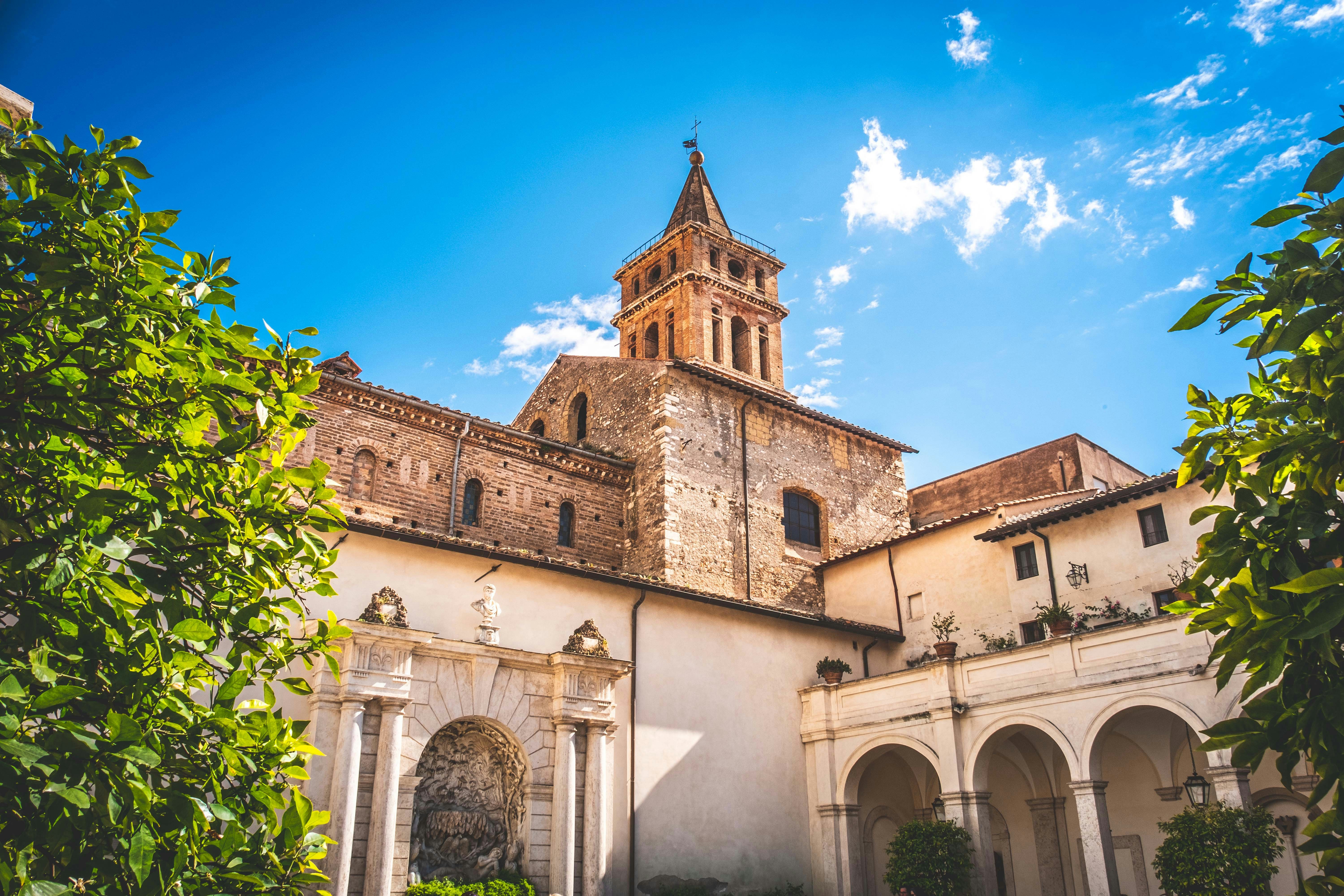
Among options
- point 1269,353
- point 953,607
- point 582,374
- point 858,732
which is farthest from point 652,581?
point 1269,353

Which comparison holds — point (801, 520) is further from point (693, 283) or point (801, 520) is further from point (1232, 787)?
point (1232, 787)

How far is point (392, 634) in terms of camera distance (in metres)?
14.2

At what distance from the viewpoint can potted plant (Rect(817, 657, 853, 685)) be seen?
65.3ft

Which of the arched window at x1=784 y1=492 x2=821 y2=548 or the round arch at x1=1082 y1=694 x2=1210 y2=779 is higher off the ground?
the arched window at x1=784 y1=492 x2=821 y2=548

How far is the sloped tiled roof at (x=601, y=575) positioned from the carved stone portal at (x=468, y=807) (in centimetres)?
293

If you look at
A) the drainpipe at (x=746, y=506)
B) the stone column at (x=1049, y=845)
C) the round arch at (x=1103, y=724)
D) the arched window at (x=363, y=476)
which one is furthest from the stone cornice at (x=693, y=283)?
the round arch at (x=1103, y=724)

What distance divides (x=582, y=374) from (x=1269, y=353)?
2585cm

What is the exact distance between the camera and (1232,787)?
43.5ft

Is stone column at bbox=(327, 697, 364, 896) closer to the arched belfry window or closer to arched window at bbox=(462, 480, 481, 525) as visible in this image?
arched window at bbox=(462, 480, 481, 525)

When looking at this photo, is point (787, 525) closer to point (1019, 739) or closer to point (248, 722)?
point (1019, 739)

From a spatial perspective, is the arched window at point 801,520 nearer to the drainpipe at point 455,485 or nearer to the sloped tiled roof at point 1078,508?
the sloped tiled roof at point 1078,508

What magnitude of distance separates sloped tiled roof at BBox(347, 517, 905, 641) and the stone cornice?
51.2 ft

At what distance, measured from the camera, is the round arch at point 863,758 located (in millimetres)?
17891

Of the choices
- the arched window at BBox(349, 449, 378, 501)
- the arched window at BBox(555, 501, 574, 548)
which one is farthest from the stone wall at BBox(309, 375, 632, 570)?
the arched window at BBox(555, 501, 574, 548)
